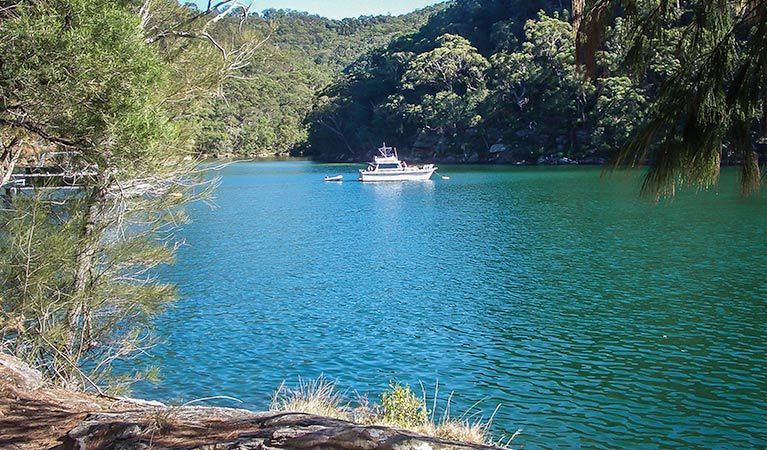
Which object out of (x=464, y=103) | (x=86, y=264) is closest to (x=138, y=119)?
(x=86, y=264)

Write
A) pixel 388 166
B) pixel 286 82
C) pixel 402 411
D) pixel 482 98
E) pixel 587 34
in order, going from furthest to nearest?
pixel 286 82 → pixel 482 98 → pixel 388 166 → pixel 402 411 → pixel 587 34

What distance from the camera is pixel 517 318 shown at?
12.4m

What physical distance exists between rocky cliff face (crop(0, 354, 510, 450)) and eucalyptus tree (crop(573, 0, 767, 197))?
1.56 m

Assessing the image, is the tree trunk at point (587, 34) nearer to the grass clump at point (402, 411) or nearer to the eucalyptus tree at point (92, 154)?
the eucalyptus tree at point (92, 154)

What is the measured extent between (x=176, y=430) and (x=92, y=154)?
2011 millimetres

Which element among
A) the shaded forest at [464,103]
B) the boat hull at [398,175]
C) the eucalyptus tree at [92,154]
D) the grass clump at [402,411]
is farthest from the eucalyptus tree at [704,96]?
the boat hull at [398,175]

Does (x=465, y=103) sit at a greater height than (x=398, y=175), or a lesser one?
greater

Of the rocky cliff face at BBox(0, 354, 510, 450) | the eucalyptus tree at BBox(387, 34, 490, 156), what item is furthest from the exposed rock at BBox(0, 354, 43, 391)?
the eucalyptus tree at BBox(387, 34, 490, 156)

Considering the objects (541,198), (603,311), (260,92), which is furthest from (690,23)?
(260,92)

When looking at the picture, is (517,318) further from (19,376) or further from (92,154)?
(92,154)

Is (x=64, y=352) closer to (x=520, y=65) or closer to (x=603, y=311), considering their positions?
(x=603, y=311)

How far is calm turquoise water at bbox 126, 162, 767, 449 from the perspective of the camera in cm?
832

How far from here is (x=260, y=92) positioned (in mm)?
92125

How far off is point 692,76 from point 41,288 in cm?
585
